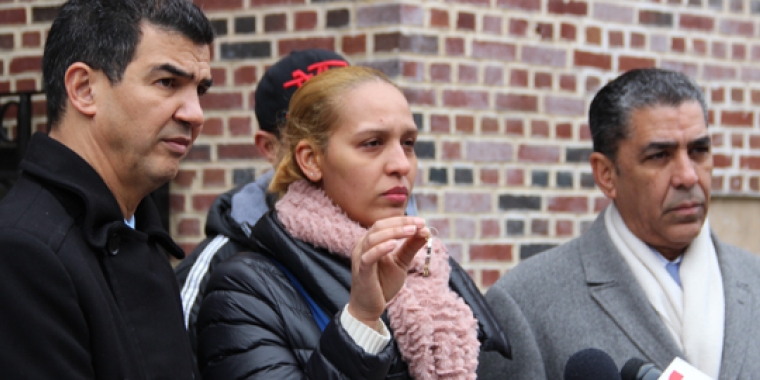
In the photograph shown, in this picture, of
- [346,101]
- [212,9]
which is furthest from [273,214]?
[212,9]

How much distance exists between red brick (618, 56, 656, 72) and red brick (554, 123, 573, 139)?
401 millimetres

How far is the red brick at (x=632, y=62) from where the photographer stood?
460cm

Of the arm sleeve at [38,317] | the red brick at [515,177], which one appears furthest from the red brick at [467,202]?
the arm sleeve at [38,317]

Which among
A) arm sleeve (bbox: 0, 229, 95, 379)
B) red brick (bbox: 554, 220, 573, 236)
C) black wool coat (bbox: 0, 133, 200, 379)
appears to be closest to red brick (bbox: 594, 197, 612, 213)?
red brick (bbox: 554, 220, 573, 236)

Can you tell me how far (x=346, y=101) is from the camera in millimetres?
2664

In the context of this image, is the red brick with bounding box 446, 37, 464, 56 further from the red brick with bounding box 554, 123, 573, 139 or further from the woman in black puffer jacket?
the woman in black puffer jacket

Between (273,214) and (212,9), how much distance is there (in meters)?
1.94

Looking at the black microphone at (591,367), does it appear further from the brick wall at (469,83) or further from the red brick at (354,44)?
the red brick at (354,44)

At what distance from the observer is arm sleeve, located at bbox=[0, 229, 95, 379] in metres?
1.80

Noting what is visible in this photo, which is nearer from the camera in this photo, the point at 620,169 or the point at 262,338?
the point at 262,338

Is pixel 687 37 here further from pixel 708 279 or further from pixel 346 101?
pixel 346 101

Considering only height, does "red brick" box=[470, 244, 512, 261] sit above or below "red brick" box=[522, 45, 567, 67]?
below

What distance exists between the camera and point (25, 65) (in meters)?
4.63

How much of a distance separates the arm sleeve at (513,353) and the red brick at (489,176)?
1.07 meters
